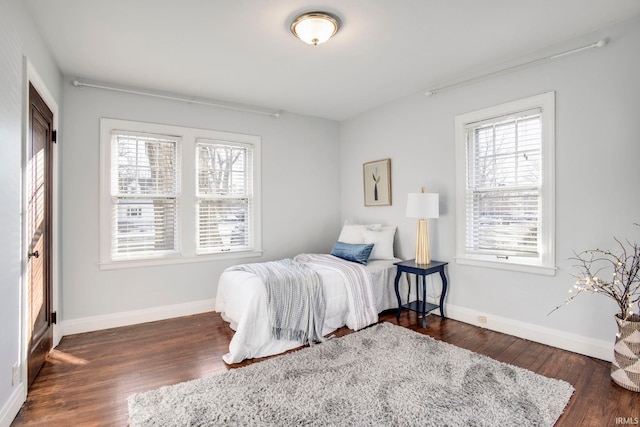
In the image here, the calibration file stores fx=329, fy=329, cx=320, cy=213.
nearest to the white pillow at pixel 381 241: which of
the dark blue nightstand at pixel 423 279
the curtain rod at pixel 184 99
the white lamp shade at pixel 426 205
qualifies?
the dark blue nightstand at pixel 423 279

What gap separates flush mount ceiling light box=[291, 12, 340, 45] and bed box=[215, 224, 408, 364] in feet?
6.79

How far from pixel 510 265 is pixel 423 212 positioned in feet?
3.15

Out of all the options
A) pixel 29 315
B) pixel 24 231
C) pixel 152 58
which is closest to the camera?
pixel 24 231

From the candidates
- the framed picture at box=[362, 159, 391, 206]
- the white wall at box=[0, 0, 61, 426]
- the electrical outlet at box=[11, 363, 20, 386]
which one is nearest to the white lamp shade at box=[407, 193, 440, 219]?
the framed picture at box=[362, 159, 391, 206]

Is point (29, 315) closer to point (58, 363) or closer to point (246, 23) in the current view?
point (58, 363)

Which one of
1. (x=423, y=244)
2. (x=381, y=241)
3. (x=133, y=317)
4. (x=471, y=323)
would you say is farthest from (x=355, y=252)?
(x=133, y=317)

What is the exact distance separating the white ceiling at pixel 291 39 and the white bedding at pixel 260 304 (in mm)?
2063

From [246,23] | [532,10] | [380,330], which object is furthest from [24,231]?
[532,10]

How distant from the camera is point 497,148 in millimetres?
3348

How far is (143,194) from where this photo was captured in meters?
3.74

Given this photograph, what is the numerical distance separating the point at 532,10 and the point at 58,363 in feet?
15.1

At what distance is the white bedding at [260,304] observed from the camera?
277 cm

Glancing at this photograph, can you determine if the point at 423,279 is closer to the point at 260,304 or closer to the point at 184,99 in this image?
the point at 260,304

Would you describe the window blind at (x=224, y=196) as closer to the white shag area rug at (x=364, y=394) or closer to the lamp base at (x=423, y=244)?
the white shag area rug at (x=364, y=394)
